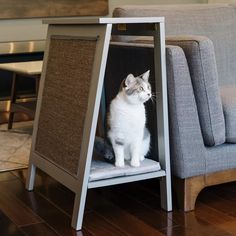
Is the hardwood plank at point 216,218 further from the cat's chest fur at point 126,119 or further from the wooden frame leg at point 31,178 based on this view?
the wooden frame leg at point 31,178

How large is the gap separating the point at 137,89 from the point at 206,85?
1.00 feet

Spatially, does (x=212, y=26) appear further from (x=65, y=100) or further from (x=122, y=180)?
(x=122, y=180)

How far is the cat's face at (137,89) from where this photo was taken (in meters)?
1.92

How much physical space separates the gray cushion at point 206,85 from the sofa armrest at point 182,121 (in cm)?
4

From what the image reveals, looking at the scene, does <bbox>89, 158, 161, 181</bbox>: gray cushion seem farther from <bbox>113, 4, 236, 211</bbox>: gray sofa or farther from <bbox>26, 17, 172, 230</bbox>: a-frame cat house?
<bbox>113, 4, 236, 211</bbox>: gray sofa

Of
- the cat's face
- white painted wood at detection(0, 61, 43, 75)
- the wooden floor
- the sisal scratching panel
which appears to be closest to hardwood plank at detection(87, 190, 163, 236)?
the wooden floor

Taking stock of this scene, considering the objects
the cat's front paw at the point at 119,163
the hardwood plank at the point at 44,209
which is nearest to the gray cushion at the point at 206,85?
the cat's front paw at the point at 119,163

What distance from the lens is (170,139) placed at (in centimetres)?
203

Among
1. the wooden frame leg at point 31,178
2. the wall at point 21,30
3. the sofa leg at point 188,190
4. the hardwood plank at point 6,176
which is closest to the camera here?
the sofa leg at point 188,190

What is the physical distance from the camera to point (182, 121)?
197 cm

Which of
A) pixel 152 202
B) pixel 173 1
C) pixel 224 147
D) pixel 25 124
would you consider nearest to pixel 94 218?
pixel 152 202

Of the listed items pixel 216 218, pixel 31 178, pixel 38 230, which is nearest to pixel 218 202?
pixel 216 218

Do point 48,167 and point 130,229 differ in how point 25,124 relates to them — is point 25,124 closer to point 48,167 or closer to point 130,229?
point 48,167

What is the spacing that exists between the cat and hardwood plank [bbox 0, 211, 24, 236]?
1.62 feet
